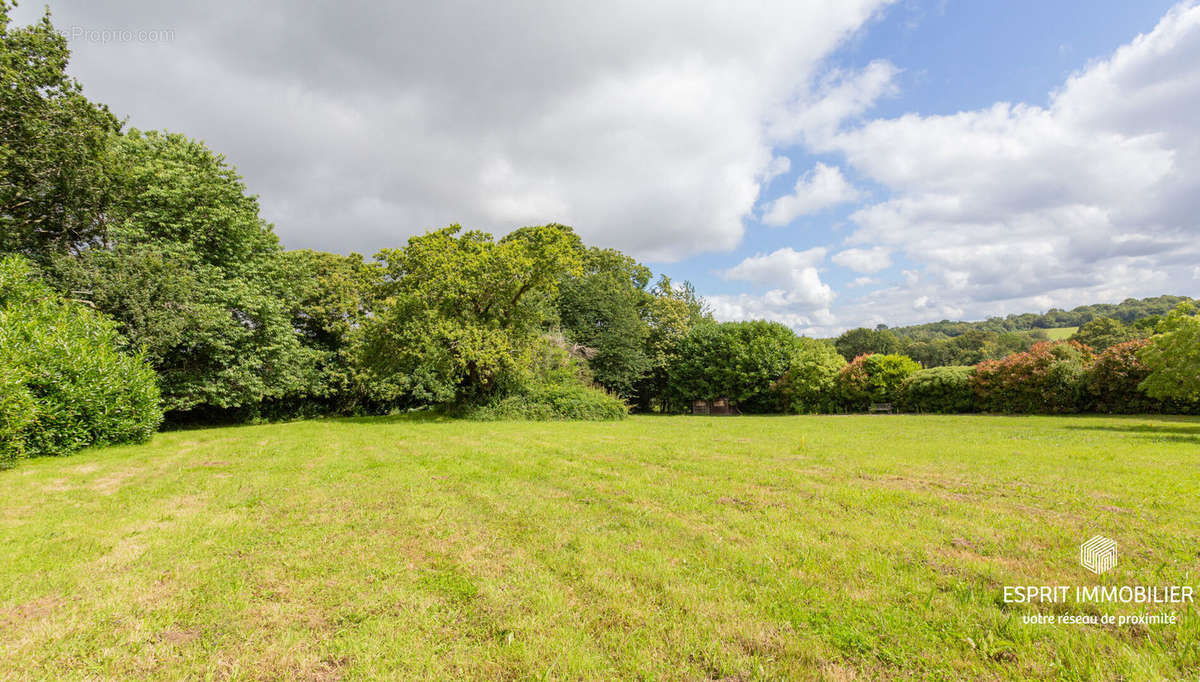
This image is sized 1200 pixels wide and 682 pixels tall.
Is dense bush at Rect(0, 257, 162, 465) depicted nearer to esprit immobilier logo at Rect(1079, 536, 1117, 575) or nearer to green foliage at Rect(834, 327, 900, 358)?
esprit immobilier logo at Rect(1079, 536, 1117, 575)

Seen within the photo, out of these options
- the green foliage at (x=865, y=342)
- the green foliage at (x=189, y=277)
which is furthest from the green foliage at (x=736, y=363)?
the green foliage at (x=865, y=342)

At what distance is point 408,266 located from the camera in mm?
20625

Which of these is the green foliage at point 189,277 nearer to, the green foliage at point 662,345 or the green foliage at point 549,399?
the green foliage at point 549,399

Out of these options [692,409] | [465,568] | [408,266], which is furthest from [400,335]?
→ [692,409]

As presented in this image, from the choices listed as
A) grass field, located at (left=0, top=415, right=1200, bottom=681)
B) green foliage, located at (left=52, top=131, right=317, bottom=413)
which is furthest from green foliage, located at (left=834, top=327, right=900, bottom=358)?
green foliage, located at (left=52, top=131, right=317, bottom=413)

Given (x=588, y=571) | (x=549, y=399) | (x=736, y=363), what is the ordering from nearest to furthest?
(x=588, y=571) < (x=549, y=399) < (x=736, y=363)

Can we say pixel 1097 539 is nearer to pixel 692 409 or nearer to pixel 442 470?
pixel 442 470

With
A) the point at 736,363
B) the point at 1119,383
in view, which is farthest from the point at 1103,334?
the point at 736,363

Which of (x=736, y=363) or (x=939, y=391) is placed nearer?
(x=939, y=391)

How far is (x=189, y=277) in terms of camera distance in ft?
56.1

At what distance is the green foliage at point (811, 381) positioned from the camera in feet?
98.6

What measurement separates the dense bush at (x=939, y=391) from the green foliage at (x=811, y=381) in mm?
4016

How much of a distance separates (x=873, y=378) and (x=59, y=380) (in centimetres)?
3577

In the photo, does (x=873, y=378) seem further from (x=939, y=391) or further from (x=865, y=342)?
(x=865, y=342)
